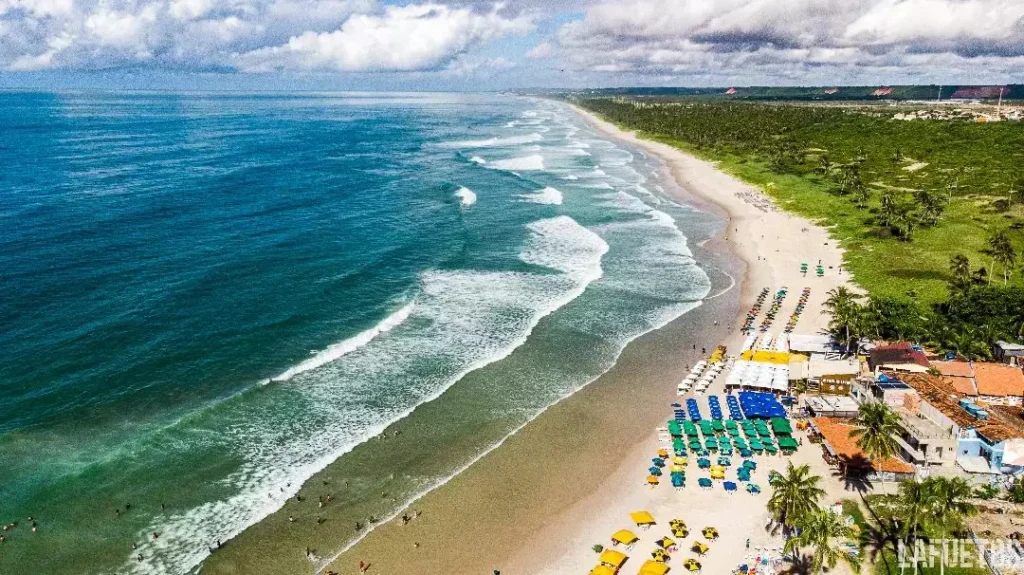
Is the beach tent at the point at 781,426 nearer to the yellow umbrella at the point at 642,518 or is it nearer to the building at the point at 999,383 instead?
the yellow umbrella at the point at 642,518

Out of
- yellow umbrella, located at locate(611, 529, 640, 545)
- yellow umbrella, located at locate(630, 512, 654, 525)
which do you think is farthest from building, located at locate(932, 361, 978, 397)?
yellow umbrella, located at locate(611, 529, 640, 545)

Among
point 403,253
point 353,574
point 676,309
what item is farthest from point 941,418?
point 403,253

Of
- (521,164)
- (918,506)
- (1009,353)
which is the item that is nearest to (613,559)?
(918,506)

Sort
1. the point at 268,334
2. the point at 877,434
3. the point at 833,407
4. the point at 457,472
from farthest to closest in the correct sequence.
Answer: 1. the point at 268,334
2. the point at 833,407
3. the point at 457,472
4. the point at 877,434

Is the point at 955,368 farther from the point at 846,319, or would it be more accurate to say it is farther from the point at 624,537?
the point at 624,537

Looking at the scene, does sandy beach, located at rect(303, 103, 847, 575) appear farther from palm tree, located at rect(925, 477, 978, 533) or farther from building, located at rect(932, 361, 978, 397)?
building, located at rect(932, 361, 978, 397)

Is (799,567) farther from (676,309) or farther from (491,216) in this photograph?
(491,216)

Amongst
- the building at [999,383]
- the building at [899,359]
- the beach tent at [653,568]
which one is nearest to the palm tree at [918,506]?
the beach tent at [653,568]
